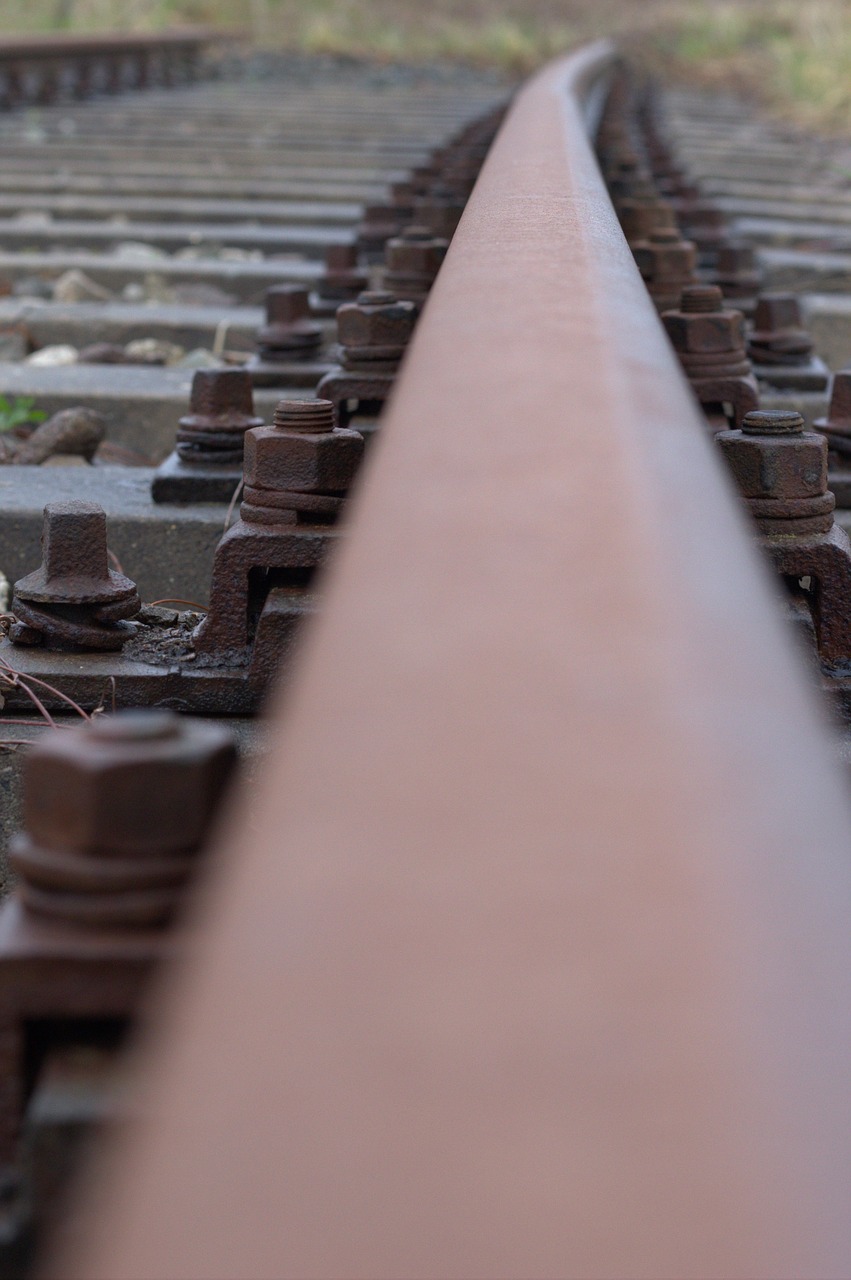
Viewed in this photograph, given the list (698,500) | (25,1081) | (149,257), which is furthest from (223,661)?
(149,257)

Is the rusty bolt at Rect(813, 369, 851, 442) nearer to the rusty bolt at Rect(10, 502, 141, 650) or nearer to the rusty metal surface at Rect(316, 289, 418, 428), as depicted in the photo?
the rusty metal surface at Rect(316, 289, 418, 428)

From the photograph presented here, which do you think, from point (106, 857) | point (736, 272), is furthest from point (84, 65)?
point (106, 857)

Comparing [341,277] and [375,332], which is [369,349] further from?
[341,277]

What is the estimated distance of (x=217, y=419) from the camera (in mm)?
2512

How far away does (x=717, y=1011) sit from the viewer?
48 centimetres

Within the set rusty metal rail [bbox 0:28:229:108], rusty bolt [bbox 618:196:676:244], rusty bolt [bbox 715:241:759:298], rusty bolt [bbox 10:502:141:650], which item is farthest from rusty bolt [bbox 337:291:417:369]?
rusty metal rail [bbox 0:28:229:108]

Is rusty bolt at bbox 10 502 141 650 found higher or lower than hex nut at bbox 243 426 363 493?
lower

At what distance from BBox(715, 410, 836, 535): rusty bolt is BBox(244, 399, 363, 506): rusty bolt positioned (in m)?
0.40

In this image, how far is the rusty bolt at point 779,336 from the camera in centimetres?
326

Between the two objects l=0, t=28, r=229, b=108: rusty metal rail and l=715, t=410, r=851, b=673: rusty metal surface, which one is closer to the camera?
l=715, t=410, r=851, b=673: rusty metal surface

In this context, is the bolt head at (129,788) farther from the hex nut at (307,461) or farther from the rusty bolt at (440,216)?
the rusty bolt at (440,216)

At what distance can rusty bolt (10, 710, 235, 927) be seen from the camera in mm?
811

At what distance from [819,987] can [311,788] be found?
18 cm

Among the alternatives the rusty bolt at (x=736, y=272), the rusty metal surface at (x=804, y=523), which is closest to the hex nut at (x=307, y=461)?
the rusty metal surface at (x=804, y=523)
